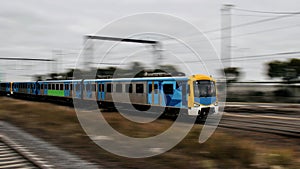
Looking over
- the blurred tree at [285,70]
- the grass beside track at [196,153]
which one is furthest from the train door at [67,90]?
the blurred tree at [285,70]

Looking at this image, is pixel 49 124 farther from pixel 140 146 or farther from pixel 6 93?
pixel 6 93

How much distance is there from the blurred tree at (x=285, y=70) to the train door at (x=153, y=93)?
26470mm

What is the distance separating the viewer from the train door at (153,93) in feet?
60.6

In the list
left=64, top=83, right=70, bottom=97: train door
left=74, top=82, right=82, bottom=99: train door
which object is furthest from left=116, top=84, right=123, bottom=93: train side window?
left=64, top=83, right=70, bottom=97: train door

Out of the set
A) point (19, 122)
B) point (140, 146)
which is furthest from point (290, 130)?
point (19, 122)

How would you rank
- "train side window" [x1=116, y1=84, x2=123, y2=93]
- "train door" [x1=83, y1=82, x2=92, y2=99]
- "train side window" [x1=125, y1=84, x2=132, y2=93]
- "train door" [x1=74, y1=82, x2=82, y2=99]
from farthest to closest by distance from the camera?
"train door" [x1=74, y1=82, x2=82, y2=99]
"train door" [x1=83, y1=82, x2=92, y2=99]
"train side window" [x1=116, y1=84, x2=123, y2=93]
"train side window" [x1=125, y1=84, x2=132, y2=93]

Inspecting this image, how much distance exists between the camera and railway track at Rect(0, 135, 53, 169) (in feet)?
24.9

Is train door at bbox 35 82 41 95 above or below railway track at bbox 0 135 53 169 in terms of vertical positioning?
above

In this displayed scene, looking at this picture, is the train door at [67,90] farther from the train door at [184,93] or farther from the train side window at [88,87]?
the train door at [184,93]

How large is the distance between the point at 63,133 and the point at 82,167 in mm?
5614

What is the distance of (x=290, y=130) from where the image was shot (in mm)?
13844

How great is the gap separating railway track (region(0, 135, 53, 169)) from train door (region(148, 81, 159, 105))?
9.50m

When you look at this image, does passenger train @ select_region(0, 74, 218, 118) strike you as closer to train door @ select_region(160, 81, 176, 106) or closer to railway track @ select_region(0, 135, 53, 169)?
train door @ select_region(160, 81, 176, 106)

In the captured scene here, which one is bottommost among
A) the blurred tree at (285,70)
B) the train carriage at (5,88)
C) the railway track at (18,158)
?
the railway track at (18,158)
